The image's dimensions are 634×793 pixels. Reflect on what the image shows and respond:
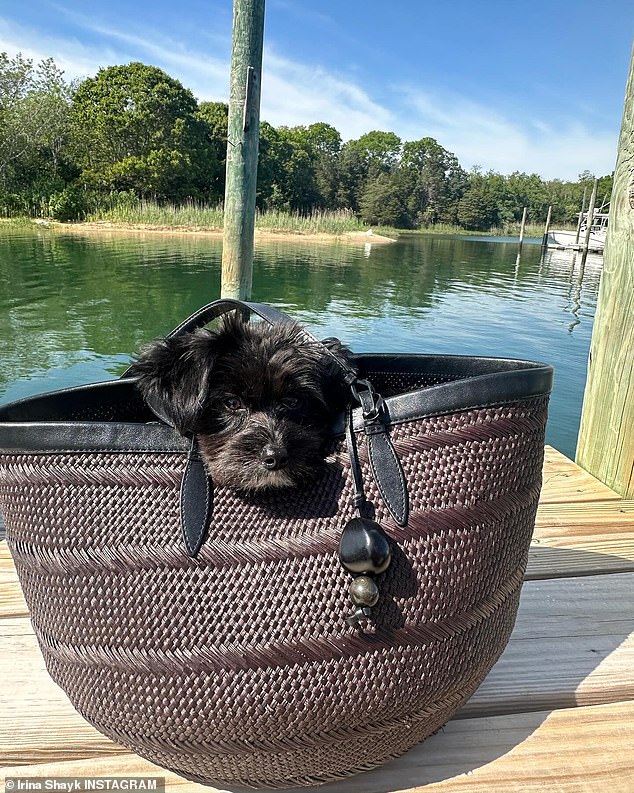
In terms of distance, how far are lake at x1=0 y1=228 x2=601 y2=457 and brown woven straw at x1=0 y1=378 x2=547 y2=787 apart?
5.80 meters

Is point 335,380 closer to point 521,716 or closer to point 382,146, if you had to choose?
point 521,716

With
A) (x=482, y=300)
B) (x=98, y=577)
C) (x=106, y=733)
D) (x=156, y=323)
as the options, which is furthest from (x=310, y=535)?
(x=482, y=300)

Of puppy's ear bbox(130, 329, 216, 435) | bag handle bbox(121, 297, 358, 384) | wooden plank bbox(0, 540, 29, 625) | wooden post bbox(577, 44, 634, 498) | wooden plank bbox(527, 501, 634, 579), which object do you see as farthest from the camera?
wooden post bbox(577, 44, 634, 498)

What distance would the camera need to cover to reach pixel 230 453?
1.18 meters

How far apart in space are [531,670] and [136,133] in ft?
152

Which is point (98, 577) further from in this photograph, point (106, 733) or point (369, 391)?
point (369, 391)

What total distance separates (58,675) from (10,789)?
0.78 feet

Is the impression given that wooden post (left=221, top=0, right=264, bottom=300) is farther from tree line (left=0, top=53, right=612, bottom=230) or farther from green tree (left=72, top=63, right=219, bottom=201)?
green tree (left=72, top=63, right=219, bottom=201)

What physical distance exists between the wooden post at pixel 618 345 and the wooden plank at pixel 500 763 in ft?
5.38

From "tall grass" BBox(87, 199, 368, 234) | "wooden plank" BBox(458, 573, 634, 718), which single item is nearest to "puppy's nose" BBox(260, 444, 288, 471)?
"wooden plank" BBox(458, 573, 634, 718)

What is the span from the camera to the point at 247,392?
4.35 feet

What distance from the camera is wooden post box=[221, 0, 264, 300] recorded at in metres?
3.82

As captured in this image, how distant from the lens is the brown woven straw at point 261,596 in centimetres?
109

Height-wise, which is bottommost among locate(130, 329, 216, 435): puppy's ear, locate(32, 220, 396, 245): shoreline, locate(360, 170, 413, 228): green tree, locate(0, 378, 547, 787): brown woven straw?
locate(0, 378, 547, 787): brown woven straw
